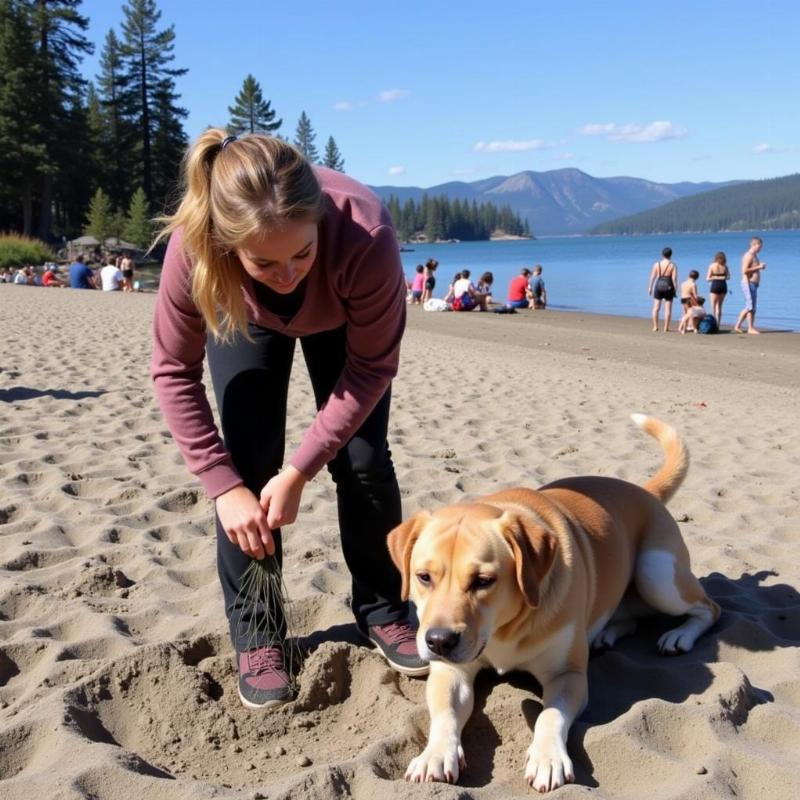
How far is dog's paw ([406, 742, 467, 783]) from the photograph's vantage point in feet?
9.08

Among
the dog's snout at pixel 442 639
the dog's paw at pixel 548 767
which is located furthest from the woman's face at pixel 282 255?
the dog's paw at pixel 548 767

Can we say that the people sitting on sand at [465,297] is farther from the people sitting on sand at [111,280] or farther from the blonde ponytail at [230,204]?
the blonde ponytail at [230,204]

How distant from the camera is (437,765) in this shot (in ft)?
9.18

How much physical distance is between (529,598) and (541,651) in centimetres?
28

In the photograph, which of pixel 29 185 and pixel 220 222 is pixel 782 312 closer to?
pixel 220 222

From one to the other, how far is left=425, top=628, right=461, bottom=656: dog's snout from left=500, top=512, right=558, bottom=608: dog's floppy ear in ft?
1.07

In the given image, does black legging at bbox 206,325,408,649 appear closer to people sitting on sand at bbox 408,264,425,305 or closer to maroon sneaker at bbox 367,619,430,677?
maroon sneaker at bbox 367,619,430,677

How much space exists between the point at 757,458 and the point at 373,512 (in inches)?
184

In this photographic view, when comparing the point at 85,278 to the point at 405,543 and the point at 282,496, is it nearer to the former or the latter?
the point at 282,496

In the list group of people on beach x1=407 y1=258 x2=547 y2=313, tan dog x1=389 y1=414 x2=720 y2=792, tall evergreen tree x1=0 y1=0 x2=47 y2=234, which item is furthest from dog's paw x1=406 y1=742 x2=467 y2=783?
tall evergreen tree x1=0 y1=0 x2=47 y2=234

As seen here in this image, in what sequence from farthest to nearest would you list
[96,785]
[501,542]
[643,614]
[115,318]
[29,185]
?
[29,185] → [115,318] → [643,614] → [501,542] → [96,785]

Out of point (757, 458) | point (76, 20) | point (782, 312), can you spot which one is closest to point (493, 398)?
point (757, 458)

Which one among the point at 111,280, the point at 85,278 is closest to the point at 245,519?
the point at 111,280

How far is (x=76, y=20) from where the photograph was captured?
57.7 metres
